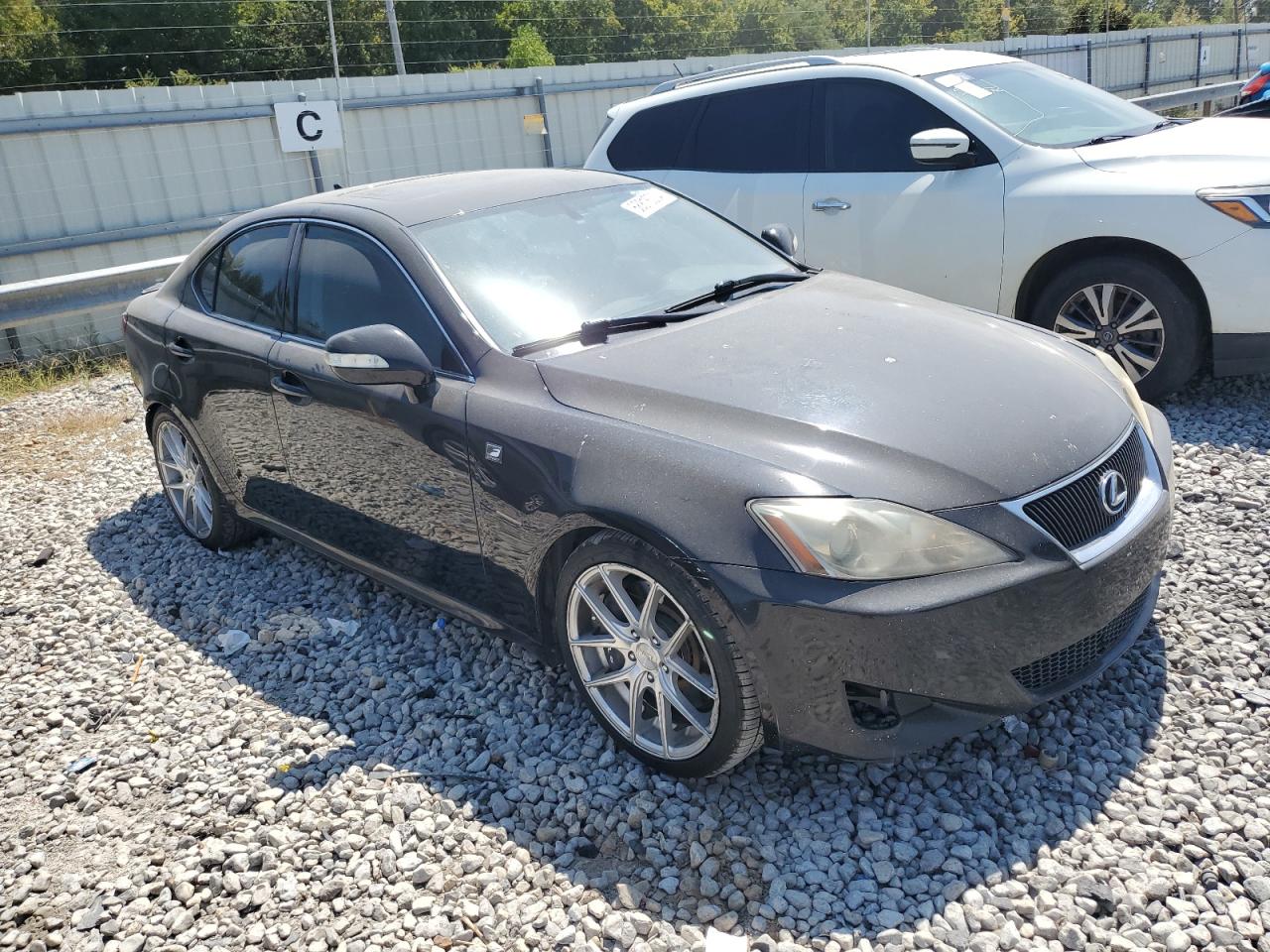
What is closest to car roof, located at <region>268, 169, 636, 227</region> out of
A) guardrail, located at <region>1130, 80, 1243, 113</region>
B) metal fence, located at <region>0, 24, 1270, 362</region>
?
metal fence, located at <region>0, 24, 1270, 362</region>

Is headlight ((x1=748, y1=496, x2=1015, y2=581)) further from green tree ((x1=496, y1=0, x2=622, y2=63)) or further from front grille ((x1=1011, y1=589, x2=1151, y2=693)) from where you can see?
green tree ((x1=496, y1=0, x2=622, y2=63))

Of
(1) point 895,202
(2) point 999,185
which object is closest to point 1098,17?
(1) point 895,202

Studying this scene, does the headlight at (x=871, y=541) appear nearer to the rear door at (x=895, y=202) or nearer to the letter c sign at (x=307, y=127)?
the rear door at (x=895, y=202)

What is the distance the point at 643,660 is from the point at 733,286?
1626 millimetres

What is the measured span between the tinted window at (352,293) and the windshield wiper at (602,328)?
29 cm

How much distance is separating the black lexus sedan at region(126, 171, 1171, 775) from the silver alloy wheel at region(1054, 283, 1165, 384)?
187 cm

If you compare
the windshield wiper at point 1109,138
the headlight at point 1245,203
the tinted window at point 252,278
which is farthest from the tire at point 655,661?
the windshield wiper at point 1109,138

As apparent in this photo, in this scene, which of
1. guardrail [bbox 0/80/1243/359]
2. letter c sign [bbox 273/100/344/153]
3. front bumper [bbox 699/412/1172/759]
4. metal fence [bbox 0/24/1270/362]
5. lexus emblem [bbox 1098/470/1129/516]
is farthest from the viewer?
letter c sign [bbox 273/100/344/153]

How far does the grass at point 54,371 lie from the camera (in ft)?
29.2

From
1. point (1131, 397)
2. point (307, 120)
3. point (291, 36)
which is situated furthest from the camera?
point (291, 36)

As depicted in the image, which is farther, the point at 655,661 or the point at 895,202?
the point at 895,202

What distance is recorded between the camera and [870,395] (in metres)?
3.07

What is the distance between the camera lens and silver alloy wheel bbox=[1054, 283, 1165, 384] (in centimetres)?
536

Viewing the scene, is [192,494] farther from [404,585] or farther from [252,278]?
[404,585]
